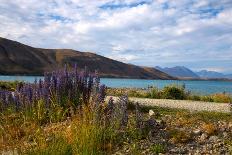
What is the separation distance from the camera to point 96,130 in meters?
8.58

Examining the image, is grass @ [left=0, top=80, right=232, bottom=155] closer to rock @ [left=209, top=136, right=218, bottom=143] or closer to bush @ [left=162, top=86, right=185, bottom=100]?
rock @ [left=209, top=136, right=218, bottom=143]

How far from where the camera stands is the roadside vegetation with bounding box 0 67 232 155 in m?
8.27

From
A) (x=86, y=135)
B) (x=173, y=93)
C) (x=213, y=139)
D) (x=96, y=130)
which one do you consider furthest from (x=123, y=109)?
(x=173, y=93)

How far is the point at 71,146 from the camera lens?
826 centimetres

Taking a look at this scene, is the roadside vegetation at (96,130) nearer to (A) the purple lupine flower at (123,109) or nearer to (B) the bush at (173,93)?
(A) the purple lupine flower at (123,109)

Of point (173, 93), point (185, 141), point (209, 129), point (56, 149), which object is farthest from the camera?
point (173, 93)

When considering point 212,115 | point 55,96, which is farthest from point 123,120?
point 212,115

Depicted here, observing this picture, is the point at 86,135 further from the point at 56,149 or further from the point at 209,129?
the point at 209,129

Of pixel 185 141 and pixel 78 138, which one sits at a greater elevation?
pixel 78 138

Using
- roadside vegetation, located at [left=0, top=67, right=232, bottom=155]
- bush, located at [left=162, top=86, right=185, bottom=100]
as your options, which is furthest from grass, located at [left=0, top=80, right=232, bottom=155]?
bush, located at [left=162, top=86, right=185, bottom=100]

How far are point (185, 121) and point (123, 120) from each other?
213cm

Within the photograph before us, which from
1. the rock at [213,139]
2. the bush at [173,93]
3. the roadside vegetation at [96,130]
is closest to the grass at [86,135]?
the roadside vegetation at [96,130]

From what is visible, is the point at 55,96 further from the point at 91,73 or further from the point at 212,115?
the point at 212,115

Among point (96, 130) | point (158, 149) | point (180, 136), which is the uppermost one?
point (96, 130)
